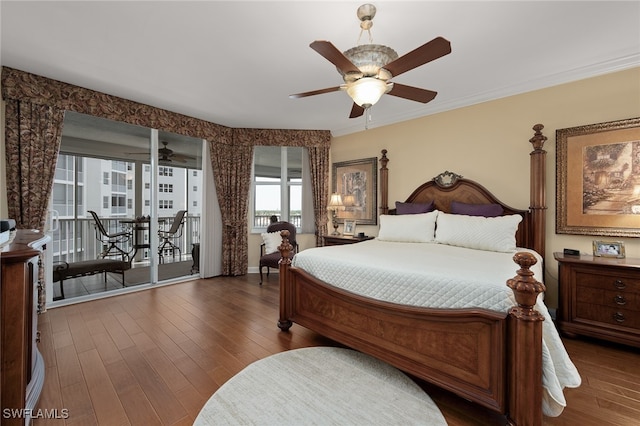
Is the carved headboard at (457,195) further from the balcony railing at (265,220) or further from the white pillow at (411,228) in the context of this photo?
the balcony railing at (265,220)

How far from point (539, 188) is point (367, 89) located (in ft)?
7.97

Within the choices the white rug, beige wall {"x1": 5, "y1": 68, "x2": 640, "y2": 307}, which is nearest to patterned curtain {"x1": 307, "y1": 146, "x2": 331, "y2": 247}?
beige wall {"x1": 5, "y1": 68, "x2": 640, "y2": 307}

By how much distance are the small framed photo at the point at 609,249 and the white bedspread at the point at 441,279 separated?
92 centimetres

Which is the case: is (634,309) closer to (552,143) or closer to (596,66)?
(552,143)

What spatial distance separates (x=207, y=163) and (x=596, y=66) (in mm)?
5092

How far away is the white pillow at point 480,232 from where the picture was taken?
2.63m

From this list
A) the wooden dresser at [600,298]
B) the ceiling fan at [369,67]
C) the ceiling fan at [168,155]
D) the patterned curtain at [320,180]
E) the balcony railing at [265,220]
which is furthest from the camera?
the balcony railing at [265,220]

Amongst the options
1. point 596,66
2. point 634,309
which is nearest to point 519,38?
point 596,66

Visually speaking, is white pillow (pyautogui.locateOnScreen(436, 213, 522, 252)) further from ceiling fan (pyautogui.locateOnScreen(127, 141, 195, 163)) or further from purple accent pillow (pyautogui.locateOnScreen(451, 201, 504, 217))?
ceiling fan (pyautogui.locateOnScreen(127, 141, 195, 163))

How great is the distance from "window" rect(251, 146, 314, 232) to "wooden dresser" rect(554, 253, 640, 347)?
12.3ft

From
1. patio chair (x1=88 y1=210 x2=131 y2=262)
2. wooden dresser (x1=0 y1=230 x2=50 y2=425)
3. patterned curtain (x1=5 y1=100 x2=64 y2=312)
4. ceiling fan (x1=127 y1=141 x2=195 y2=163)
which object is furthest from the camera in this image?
ceiling fan (x1=127 y1=141 x2=195 y2=163)

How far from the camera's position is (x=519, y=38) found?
7.42ft

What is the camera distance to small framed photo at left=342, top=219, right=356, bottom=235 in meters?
4.48

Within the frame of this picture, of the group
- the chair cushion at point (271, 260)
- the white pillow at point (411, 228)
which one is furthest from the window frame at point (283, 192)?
the white pillow at point (411, 228)
